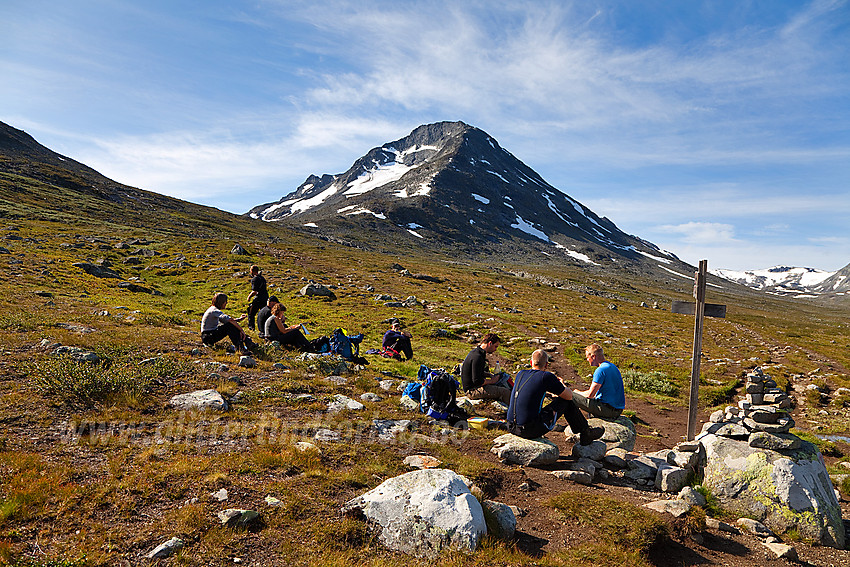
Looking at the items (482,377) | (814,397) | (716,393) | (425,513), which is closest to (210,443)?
(425,513)

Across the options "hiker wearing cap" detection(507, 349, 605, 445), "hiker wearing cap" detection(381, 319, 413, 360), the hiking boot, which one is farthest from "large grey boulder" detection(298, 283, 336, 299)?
the hiking boot

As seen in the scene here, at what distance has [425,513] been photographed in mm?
5930

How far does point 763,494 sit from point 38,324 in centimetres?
2215

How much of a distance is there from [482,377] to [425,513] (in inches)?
309

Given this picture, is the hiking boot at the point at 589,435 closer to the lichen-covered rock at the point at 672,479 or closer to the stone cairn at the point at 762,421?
the lichen-covered rock at the point at 672,479

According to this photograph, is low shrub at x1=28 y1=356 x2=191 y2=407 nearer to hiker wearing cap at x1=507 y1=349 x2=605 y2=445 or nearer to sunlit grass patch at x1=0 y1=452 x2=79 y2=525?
sunlit grass patch at x1=0 y1=452 x2=79 y2=525

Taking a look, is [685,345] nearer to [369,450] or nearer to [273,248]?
[369,450]

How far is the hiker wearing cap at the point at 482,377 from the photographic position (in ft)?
→ 44.1

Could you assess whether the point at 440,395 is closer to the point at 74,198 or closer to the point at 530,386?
the point at 530,386

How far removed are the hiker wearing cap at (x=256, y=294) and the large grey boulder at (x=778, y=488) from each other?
18403 mm

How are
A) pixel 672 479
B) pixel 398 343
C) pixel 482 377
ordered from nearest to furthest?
pixel 672 479 → pixel 482 377 → pixel 398 343

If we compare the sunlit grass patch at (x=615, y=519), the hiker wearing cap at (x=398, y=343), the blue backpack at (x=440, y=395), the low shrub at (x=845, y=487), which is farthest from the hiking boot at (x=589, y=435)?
the hiker wearing cap at (x=398, y=343)

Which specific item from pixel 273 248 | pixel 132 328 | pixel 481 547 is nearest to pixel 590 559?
pixel 481 547

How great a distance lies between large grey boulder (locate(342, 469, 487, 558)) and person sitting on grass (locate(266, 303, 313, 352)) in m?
11.4
